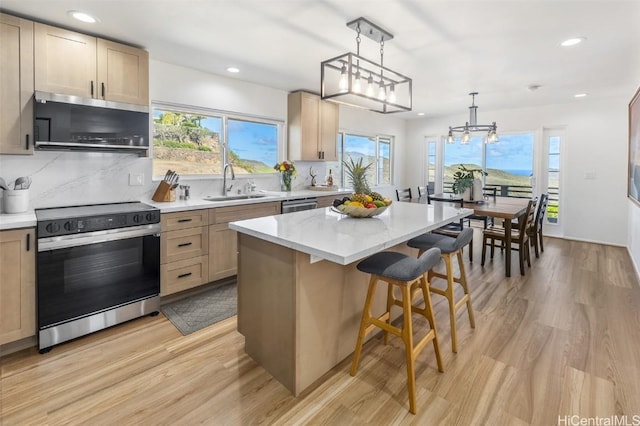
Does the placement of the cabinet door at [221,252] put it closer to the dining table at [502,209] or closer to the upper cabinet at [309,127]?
the upper cabinet at [309,127]

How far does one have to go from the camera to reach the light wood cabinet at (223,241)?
3365mm

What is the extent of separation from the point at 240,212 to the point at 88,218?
4.69ft

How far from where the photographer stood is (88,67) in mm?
2736

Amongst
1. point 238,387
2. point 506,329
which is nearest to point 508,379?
point 506,329

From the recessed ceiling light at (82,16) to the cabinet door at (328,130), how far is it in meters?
3.10

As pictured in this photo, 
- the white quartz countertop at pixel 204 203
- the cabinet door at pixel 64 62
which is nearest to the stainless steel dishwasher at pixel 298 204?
the white quartz countertop at pixel 204 203

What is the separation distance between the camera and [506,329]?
2.63 metres

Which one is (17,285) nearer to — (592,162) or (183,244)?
(183,244)

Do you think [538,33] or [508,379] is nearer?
[508,379]

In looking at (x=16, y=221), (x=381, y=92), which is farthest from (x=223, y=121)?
(x=16, y=221)

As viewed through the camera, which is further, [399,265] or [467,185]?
[467,185]

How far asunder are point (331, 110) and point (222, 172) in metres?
2.09

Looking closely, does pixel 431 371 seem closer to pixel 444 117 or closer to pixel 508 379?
pixel 508 379

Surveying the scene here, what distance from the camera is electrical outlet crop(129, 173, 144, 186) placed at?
10.9 ft
